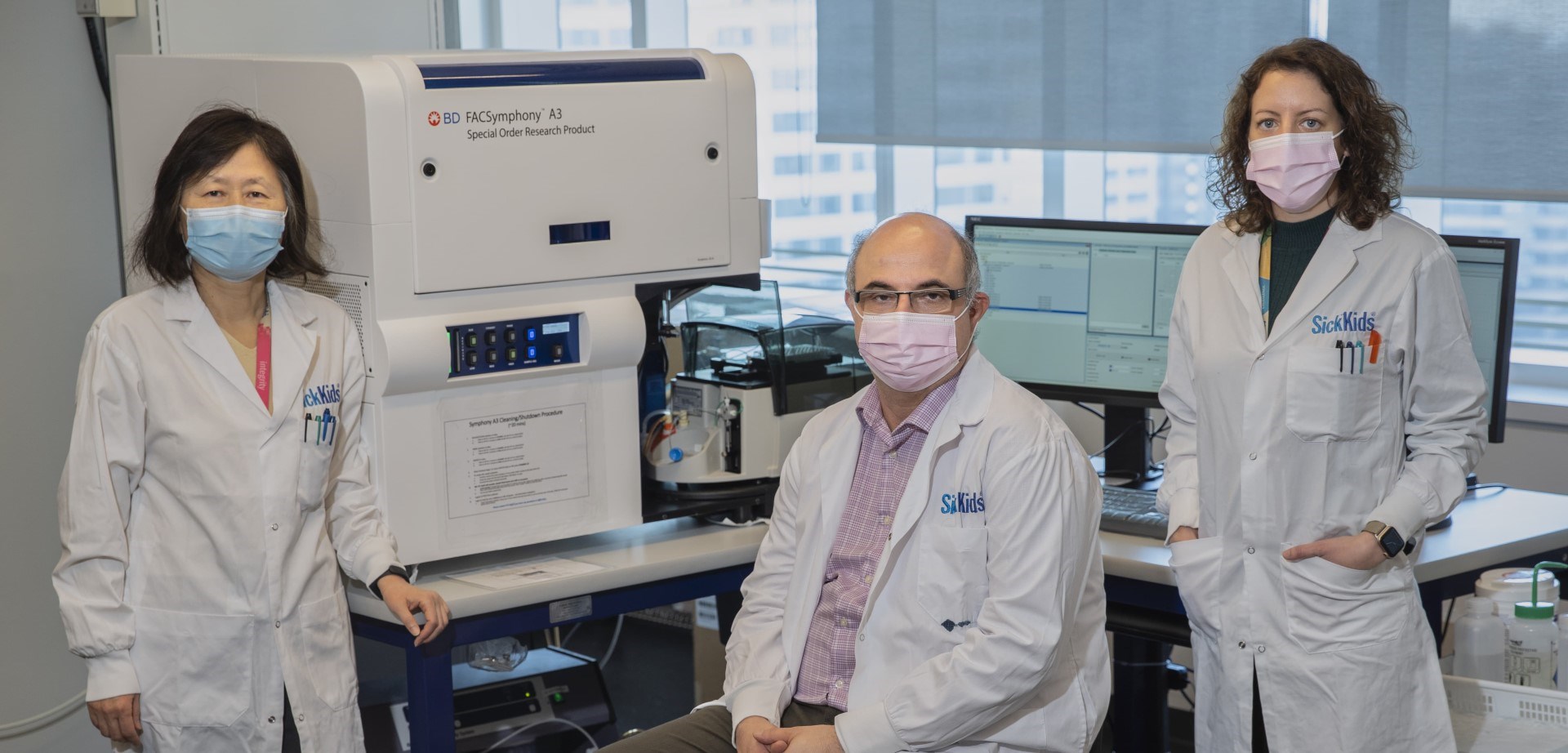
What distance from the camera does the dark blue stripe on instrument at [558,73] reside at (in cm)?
218

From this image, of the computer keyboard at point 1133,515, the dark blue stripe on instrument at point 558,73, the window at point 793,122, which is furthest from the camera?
the window at point 793,122

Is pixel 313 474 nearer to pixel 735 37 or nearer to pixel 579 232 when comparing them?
pixel 579 232

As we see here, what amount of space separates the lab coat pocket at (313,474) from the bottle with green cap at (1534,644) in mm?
1845

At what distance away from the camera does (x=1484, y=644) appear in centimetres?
236

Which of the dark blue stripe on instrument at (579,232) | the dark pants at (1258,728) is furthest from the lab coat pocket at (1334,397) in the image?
the dark blue stripe on instrument at (579,232)

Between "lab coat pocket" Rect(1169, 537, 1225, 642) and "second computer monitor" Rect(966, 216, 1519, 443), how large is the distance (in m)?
0.61

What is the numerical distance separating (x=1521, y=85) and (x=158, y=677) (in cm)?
267

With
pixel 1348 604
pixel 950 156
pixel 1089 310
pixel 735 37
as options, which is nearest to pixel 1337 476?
pixel 1348 604

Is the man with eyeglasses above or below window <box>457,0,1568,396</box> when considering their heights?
below

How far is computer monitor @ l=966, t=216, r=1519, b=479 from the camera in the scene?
2664 mm

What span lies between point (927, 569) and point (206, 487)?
3.24ft

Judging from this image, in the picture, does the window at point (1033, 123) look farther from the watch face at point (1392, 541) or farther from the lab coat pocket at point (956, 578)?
the lab coat pocket at point (956, 578)

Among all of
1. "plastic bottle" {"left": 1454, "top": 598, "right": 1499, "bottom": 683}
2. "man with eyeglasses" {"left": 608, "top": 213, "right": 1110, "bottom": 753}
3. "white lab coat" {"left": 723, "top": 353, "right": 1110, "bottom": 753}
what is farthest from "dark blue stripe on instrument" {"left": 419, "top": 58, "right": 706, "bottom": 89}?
"plastic bottle" {"left": 1454, "top": 598, "right": 1499, "bottom": 683}

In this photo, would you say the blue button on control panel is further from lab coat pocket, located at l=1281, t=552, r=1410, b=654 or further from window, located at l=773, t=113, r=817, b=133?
window, located at l=773, t=113, r=817, b=133
